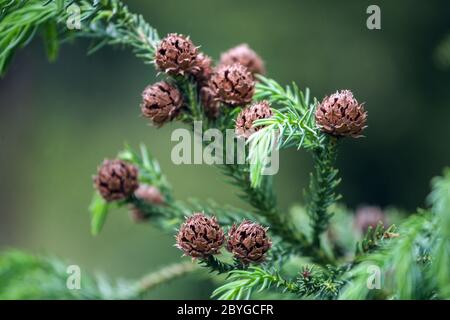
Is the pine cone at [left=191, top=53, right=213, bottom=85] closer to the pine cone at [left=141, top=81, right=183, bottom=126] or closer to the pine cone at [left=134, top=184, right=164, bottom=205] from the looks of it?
the pine cone at [left=141, top=81, right=183, bottom=126]

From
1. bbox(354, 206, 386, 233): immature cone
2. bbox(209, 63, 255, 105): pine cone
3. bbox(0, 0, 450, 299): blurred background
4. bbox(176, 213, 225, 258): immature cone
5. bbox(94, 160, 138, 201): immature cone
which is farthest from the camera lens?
bbox(0, 0, 450, 299): blurred background

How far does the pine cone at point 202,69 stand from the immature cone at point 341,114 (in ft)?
0.71

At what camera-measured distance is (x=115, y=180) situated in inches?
39.7

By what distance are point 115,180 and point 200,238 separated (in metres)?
0.29

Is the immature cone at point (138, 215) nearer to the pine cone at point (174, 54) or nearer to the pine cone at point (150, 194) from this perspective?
the pine cone at point (150, 194)

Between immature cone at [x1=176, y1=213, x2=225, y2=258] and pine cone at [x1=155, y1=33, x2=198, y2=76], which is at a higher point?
pine cone at [x1=155, y1=33, x2=198, y2=76]

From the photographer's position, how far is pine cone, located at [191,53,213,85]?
0.91 m

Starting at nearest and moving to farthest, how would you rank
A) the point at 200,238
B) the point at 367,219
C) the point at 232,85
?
1. the point at 200,238
2. the point at 232,85
3. the point at 367,219

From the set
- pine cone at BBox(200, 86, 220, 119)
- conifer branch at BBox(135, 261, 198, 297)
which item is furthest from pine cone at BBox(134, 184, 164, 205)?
pine cone at BBox(200, 86, 220, 119)

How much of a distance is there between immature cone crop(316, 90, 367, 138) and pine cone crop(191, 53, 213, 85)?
0.71 ft

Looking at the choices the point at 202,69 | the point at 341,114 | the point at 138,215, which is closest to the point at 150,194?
the point at 138,215

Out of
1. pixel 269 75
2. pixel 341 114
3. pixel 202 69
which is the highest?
pixel 269 75

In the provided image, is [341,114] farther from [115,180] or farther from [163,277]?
[163,277]
